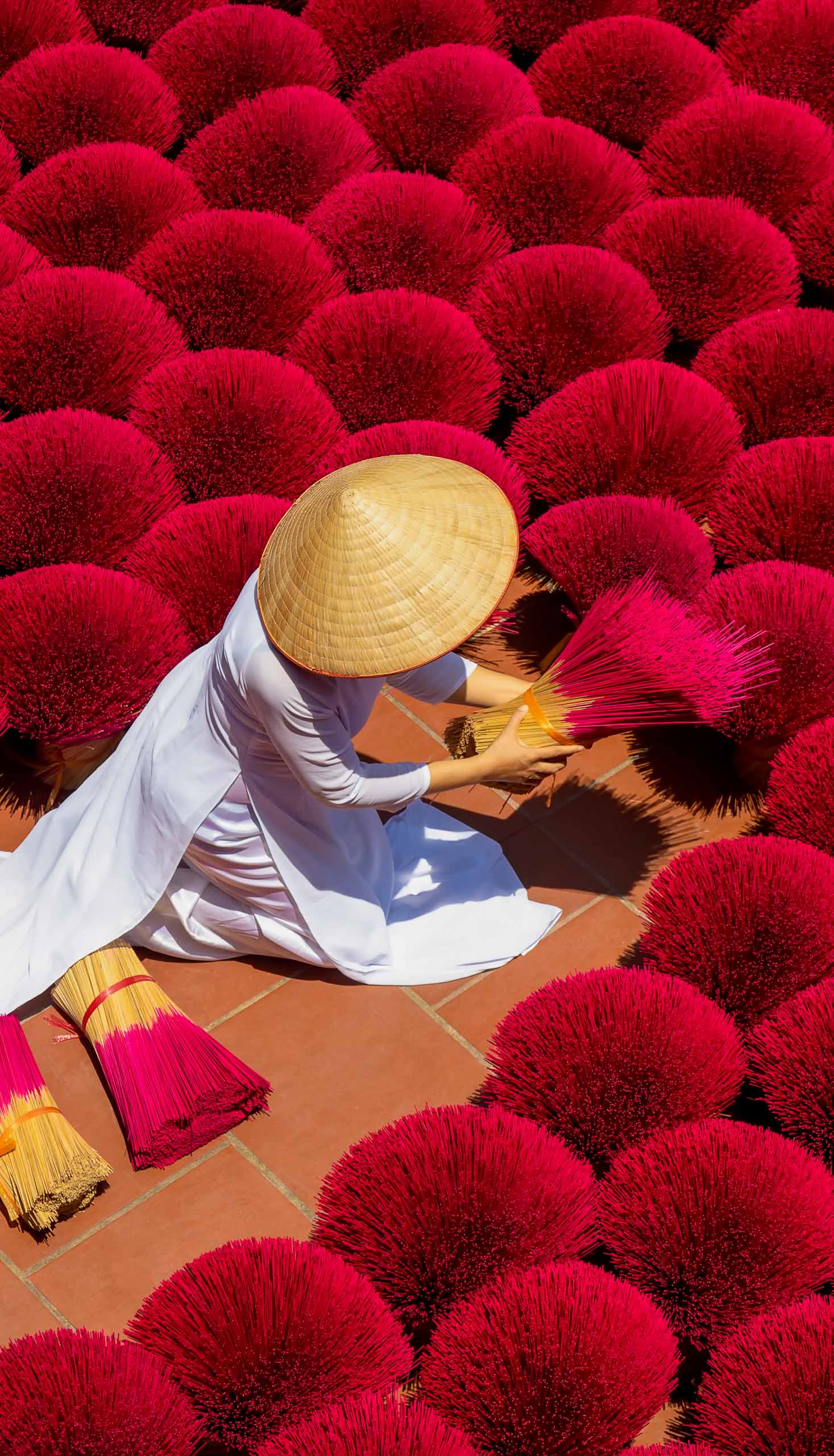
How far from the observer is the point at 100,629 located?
2.38m

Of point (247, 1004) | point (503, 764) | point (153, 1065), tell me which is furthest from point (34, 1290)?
point (503, 764)

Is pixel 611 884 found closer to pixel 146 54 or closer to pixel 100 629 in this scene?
pixel 100 629

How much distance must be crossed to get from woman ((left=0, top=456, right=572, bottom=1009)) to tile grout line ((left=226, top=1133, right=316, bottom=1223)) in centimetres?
26

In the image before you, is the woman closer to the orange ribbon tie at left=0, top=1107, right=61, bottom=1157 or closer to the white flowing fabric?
the white flowing fabric

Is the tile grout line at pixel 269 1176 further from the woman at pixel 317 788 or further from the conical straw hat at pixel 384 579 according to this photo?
the conical straw hat at pixel 384 579

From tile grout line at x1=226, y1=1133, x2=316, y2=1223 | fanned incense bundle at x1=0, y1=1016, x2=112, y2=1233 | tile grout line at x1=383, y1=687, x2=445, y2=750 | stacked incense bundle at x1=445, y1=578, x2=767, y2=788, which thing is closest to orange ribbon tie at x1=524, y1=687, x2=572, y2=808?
stacked incense bundle at x1=445, y1=578, x2=767, y2=788

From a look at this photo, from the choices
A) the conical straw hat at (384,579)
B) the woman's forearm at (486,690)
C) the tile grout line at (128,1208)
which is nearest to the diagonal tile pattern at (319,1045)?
the tile grout line at (128,1208)

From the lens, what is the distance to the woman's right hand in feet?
6.80

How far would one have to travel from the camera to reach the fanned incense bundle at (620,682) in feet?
Result: 6.93

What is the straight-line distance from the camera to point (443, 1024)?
227cm

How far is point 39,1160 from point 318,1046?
385mm

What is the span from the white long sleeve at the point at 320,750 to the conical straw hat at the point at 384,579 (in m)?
0.06

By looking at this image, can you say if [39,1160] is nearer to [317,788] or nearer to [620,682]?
[317,788]

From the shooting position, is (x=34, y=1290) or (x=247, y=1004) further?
(x=247, y=1004)
